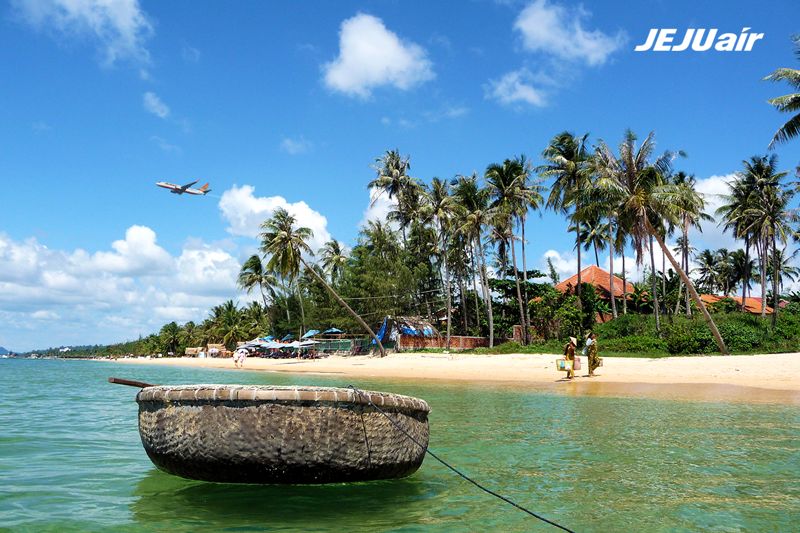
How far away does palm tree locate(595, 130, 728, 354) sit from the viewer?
30.0 meters

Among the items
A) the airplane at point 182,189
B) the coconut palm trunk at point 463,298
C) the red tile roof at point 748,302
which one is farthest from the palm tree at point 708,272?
the airplane at point 182,189

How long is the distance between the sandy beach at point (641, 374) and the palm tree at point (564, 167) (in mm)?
12934

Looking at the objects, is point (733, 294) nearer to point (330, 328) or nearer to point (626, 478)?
point (330, 328)

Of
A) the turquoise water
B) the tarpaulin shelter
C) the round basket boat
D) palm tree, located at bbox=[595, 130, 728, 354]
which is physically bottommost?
the turquoise water

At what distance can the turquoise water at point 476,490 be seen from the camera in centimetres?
489

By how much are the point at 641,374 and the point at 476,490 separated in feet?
64.0

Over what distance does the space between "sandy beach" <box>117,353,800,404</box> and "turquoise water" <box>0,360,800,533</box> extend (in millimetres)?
7387

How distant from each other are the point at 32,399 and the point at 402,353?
27250 millimetres

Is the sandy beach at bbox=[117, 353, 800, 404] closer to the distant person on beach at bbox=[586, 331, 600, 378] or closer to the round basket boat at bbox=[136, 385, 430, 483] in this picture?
the distant person on beach at bbox=[586, 331, 600, 378]

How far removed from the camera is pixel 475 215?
4159cm

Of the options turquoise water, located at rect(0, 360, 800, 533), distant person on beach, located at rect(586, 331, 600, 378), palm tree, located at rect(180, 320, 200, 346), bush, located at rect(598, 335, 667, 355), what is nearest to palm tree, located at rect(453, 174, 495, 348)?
bush, located at rect(598, 335, 667, 355)

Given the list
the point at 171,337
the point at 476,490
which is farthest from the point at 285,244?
the point at 171,337

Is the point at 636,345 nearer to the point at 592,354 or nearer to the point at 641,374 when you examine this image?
the point at 641,374

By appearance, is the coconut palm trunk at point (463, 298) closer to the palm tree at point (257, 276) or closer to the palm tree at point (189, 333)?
the palm tree at point (257, 276)
